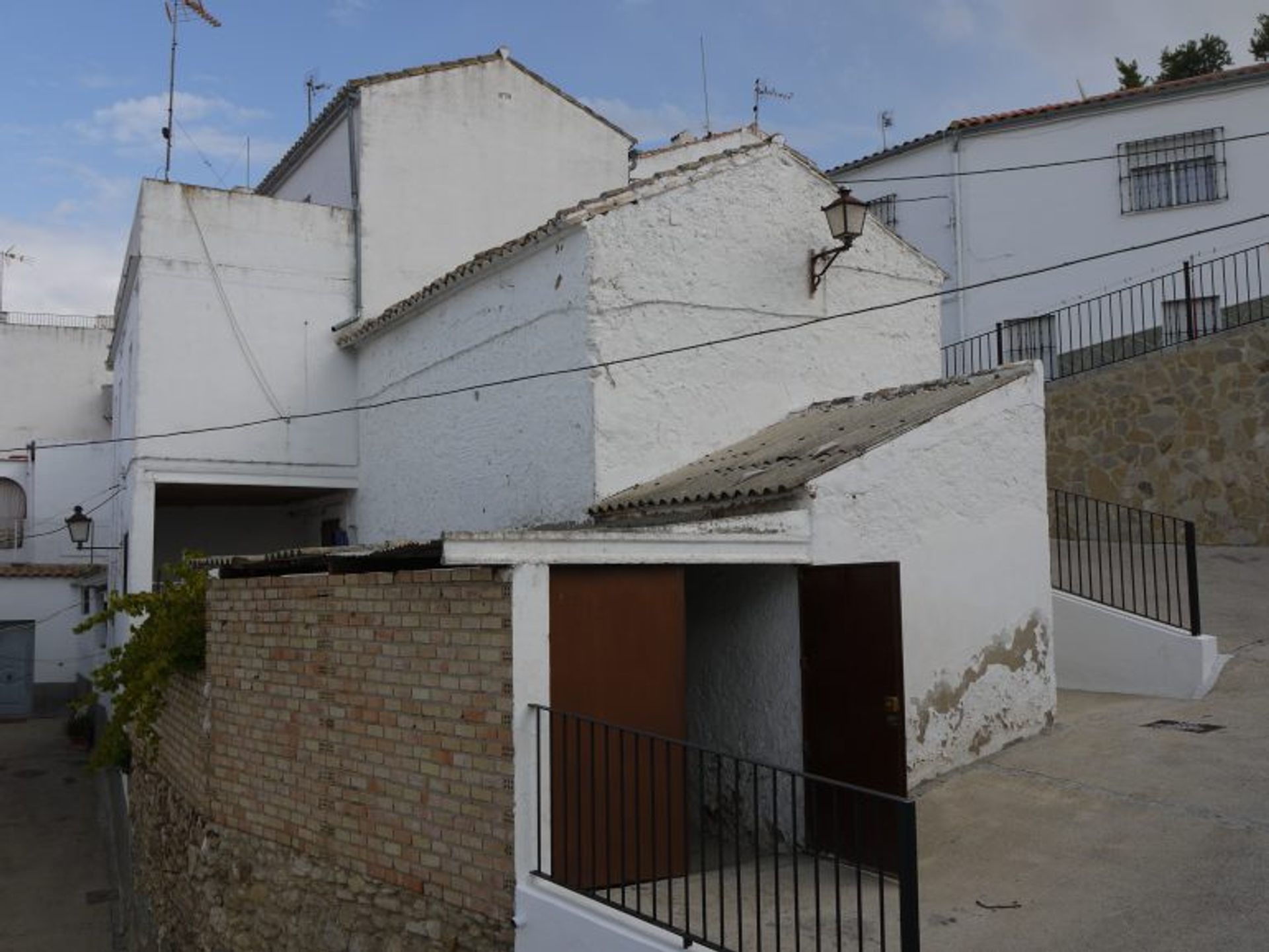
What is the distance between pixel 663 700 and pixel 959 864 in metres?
1.85

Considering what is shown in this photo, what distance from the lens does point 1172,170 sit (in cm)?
1734

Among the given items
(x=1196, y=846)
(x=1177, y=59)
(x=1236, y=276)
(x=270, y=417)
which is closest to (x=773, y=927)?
(x=1196, y=846)

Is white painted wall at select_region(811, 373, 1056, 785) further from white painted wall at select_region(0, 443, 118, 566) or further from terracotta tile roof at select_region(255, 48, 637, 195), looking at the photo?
white painted wall at select_region(0, 443, 118, 566)

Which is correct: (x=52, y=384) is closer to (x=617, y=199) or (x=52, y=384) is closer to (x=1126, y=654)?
(x=617, y=199)

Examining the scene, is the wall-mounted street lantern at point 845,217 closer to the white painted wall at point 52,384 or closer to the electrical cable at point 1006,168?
the electrical cable at point 1006,168

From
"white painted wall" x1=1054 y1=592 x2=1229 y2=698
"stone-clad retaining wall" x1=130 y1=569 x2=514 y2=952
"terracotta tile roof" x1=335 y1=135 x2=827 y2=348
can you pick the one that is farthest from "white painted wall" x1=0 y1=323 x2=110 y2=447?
"white painted wall" x1=1054 y1=592 x2=1229 y2=698

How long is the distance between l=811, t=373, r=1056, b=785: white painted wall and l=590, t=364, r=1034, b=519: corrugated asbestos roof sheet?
14 centimetres

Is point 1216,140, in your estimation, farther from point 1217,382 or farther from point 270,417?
point 270,417

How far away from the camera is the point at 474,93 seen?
14586 mm

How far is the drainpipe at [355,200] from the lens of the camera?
13.9 metres

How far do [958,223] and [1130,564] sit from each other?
389 inches

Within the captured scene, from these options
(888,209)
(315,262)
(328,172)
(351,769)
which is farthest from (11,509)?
(351,769)

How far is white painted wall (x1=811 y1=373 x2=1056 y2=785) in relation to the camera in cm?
717

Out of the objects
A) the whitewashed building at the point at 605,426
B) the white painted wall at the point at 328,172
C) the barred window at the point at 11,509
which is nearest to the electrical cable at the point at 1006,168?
the whitewashed building at the point at 605,426
